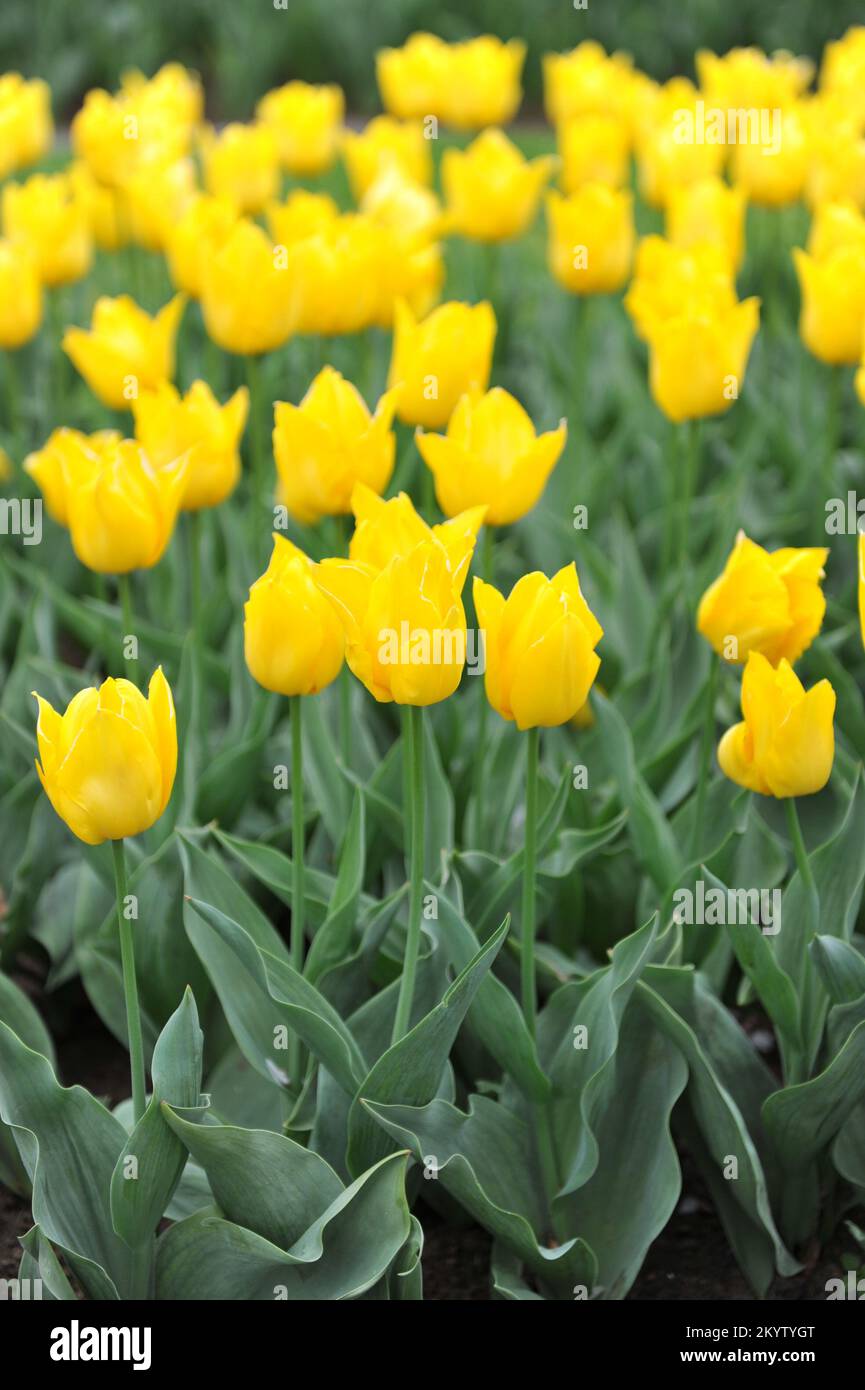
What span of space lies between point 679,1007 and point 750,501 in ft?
5.25

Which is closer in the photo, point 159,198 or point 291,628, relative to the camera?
point 291,628

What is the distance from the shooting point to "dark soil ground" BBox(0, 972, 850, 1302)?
214cm

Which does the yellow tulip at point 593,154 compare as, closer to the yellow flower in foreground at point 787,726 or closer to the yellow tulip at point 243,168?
the yellow tulip at point 243,168

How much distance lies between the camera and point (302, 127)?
14.3 ft

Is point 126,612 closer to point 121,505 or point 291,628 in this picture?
point 121,505

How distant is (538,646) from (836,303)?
1.45 m

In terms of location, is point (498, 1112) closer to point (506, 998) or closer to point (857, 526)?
point (506, 998)

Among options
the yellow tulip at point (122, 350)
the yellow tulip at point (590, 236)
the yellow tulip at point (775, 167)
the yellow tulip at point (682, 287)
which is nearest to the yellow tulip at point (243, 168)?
the yellow tulip at point (590, 236)

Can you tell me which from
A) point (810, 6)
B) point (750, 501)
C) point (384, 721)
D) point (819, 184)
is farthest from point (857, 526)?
point (810, 6)

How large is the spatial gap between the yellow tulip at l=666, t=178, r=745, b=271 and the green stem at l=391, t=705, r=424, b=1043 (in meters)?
1.80

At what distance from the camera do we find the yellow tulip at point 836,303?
9.32ft

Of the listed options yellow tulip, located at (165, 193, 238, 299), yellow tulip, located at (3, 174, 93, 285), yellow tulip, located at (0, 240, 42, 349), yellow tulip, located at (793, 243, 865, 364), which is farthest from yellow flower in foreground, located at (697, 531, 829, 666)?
yellow tulip, located at (3, 174, 93, 285)

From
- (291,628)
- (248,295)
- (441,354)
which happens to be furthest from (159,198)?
(291,628)

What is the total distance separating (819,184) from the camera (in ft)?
12.7
